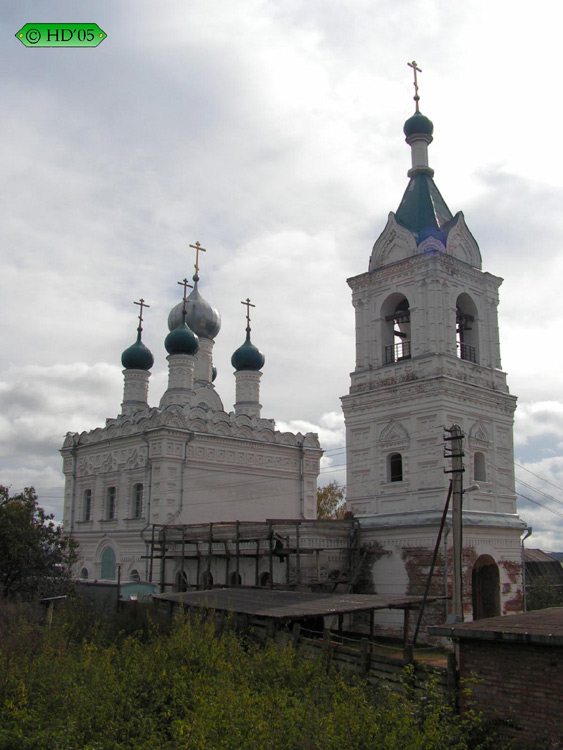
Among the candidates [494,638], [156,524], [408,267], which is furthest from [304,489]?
[494,638]

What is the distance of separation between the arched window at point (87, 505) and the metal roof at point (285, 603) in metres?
12.1

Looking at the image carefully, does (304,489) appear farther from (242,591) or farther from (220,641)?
(220,641)

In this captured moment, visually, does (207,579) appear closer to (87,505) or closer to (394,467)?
(394,467)

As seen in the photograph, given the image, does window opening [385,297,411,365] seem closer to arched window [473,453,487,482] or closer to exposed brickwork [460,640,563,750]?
Answer: arched window [473,453,487,482]

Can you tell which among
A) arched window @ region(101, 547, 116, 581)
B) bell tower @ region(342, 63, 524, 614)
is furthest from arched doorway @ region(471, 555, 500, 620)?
arched window @ region(101, 547, 116, 581)

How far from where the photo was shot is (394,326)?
20.2 meters

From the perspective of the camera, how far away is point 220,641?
35.5 feet

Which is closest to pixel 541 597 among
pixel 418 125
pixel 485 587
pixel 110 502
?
pixel 485 587

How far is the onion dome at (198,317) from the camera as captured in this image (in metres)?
29.2

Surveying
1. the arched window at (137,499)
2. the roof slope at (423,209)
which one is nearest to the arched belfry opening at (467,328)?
the roof slope at (423,209)

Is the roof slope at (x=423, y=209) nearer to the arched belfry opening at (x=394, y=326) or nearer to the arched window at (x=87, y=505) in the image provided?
the arched belfry opening at (x=394, y=326)

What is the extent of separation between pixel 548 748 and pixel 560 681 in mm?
682

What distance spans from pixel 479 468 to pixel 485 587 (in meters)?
2.84

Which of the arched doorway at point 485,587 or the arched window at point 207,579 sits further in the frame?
the arched window at point 207,579
